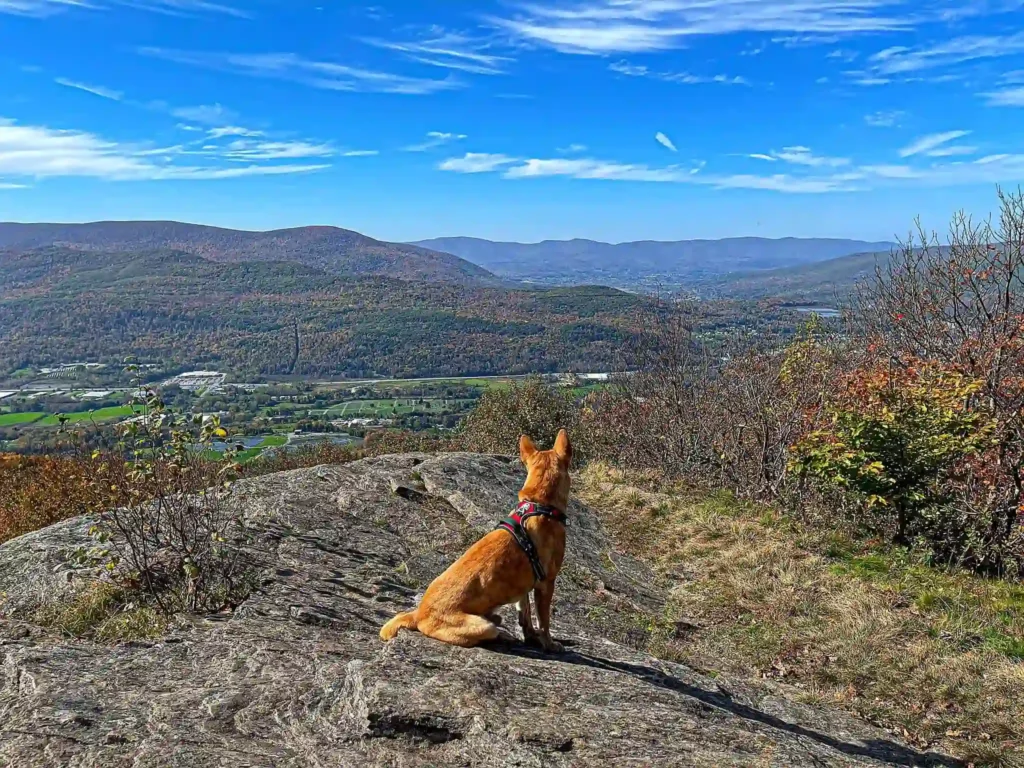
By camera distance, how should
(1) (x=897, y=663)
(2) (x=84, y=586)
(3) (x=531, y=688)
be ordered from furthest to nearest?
(1) (x=897, y=663) < (2) (x=84, y=586) < (3) (x=531, y=688)

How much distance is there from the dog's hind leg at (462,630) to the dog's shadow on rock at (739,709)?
0.21 m

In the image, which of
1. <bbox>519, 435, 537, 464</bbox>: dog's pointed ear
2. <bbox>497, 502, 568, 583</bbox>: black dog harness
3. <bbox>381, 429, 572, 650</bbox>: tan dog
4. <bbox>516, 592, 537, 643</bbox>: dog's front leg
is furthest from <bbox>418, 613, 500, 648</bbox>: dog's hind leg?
<bbox>519, 435, 537, 464</bbox>: dog's pointed ear

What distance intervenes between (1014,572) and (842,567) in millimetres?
2638

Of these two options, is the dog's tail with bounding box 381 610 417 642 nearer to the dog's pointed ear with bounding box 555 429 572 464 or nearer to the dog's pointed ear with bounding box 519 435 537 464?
the dog's pointed ear with bounding box 519 435 537 464

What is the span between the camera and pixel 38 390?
4191 cm

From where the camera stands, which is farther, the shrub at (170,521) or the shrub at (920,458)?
the shrub at (920,458)

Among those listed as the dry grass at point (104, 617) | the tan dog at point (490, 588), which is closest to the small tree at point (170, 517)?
the dry grass at point (104, 617)

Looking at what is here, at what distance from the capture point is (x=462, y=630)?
15.1 feet

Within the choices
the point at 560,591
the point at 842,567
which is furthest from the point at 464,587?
the point at 842,567

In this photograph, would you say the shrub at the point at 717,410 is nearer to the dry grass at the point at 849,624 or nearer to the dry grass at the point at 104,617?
the dry grass at the point at 849,624

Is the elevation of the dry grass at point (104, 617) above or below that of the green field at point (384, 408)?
above

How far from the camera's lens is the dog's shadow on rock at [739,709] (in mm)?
4641

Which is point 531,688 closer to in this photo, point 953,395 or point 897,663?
point 897,663

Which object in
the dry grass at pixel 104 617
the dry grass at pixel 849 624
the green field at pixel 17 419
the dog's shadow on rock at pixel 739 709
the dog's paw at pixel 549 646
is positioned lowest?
the green field at pixel 17 419
